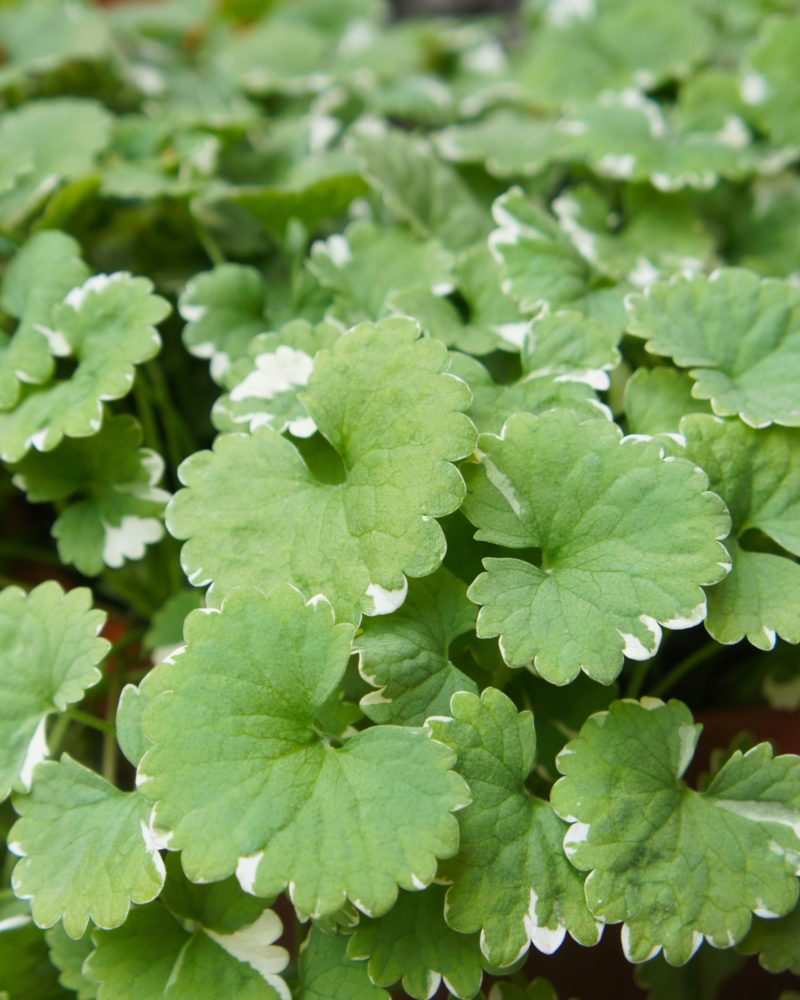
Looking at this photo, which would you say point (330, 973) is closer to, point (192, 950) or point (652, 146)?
point (192, 950)

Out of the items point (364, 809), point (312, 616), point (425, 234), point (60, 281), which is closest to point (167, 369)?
point (60, 281)

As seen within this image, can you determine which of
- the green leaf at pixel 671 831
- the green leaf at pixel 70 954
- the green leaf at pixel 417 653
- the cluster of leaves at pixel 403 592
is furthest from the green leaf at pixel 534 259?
the green leaf at pixel 70 954

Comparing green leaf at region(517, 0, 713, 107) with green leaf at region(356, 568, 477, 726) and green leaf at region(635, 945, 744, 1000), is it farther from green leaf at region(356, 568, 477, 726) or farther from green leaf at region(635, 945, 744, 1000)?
green leaf at region(635, 945, 744, 1000)

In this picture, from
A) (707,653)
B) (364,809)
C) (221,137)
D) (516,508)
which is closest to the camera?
(364,809)

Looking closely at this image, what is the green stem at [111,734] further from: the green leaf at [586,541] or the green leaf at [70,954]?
the green leaf at [586,541]

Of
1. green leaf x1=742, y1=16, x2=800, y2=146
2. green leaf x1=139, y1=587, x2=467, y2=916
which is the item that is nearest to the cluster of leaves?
green leaf x1=139, y1=587, x2=467, y2=916

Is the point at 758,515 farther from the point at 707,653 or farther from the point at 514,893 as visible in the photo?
the point at 514,893

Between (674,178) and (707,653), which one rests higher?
(674,178)
